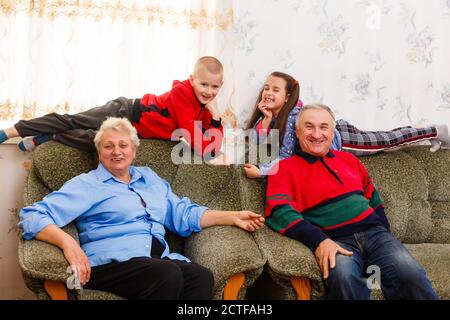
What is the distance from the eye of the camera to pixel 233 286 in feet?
6.32

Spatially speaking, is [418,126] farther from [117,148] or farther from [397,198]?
[117,148]

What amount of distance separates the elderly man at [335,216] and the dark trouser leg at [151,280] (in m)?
0.43

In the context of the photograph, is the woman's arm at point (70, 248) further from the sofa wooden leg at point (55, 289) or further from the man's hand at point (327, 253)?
the man's hand at point (327, 253)

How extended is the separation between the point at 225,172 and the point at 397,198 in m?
0.87

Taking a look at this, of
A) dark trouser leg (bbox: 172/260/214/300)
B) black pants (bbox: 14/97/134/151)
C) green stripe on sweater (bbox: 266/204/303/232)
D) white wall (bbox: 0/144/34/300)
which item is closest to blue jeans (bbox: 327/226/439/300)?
green stripe on sweater (bbox: 266/204/303/232)

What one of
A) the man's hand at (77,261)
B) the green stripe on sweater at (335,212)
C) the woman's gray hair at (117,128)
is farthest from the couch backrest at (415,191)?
the man's hand at (77,261)

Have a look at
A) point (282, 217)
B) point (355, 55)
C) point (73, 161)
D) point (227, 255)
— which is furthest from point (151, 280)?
point (355, 55)

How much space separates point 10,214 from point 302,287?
1452 millimetres

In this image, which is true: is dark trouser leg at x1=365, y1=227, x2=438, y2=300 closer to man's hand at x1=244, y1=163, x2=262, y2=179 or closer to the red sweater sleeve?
man's hand at x1=244, y1=163, x2=262, y2=179

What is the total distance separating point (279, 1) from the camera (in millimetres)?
2736

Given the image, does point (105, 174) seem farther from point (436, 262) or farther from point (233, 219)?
point (436, 262)

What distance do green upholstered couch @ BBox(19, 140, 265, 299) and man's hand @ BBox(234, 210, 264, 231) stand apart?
0.03 m

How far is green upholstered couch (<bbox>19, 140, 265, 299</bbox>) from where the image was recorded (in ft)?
5.74
